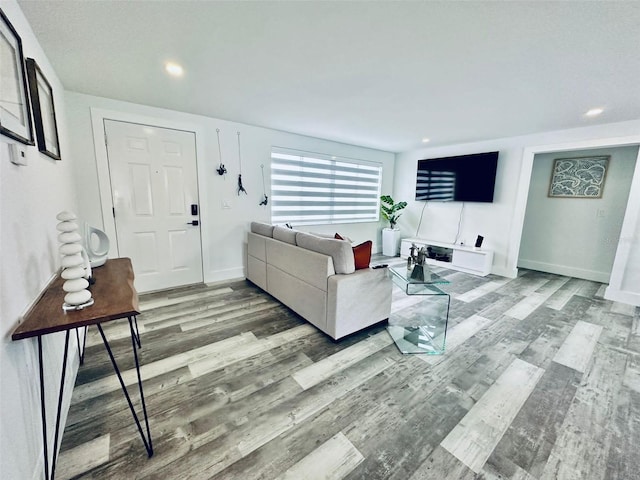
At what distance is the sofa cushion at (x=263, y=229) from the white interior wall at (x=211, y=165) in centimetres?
34

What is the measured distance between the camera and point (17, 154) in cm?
116

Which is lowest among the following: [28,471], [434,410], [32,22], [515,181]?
[434,410]

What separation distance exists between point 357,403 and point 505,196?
4.30m

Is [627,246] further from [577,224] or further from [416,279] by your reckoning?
[416,279]

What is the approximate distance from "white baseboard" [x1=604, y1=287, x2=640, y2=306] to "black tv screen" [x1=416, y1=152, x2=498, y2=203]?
193 centimetres

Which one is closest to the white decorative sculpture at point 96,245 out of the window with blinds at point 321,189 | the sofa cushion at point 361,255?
the sofa cushion at point 361,255

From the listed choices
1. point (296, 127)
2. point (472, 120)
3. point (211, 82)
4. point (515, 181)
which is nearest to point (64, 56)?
point (211, 82)

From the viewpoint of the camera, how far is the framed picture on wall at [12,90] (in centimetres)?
109

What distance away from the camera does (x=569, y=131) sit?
3.61 metres

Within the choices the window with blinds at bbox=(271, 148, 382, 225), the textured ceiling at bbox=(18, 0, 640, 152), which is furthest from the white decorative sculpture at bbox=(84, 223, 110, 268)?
the window with blinds at bbox=(271, 148, 382, 225)

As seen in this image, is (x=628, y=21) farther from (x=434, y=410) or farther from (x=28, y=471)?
(x=28, y=471)

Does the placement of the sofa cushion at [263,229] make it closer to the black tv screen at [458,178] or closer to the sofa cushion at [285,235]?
the sofa cushion at [285,235]

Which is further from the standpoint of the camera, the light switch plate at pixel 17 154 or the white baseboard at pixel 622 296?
the white baseboard at pixel 622 296

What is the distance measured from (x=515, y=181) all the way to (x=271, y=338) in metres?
4.47
